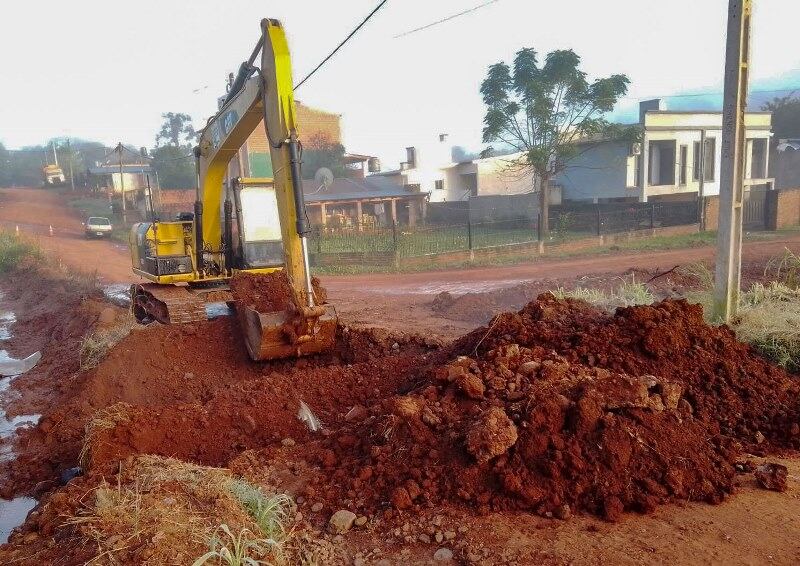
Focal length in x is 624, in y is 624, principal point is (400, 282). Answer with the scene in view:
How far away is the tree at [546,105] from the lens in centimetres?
2722

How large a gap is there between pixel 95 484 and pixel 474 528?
2730 millimetres

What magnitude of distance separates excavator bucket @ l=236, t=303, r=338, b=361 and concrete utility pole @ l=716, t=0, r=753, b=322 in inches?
176

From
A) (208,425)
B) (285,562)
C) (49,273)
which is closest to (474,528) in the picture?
(285,562)

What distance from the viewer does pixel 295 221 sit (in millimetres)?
6578

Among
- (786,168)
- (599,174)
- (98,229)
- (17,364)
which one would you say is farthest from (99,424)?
(786,168)

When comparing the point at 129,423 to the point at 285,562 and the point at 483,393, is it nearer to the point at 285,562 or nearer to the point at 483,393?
the point at 285,562

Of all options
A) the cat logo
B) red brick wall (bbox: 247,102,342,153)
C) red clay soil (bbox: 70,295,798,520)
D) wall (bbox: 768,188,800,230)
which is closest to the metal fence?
wall (bbox: 768,188,800,230)

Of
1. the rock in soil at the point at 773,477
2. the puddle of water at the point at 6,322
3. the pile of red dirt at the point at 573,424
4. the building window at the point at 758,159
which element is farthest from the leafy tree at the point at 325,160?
the rock in soil at the point at 773,477

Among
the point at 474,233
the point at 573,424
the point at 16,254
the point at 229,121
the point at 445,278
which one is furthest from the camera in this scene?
the point at 16,254

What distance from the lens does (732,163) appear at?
6.96 m

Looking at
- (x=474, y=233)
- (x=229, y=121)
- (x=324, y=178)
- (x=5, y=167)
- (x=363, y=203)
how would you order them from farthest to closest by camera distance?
(x=5, y=167) → (x=363, y=203) → (x=324, y=178) → (x=474, y=233) → (x=229, y=121)

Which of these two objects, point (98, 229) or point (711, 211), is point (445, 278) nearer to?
point (711, 211)

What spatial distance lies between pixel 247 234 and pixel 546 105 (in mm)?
21786

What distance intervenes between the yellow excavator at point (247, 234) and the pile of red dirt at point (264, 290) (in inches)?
5.8
